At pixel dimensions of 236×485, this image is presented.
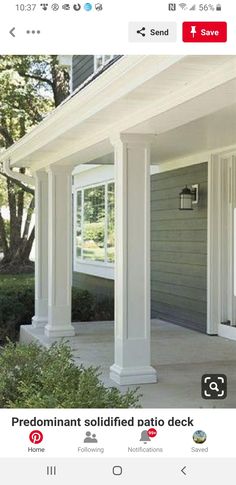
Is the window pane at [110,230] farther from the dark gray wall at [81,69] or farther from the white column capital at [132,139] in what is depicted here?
the white column capital at [132,139]

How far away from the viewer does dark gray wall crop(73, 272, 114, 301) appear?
29.9 ft

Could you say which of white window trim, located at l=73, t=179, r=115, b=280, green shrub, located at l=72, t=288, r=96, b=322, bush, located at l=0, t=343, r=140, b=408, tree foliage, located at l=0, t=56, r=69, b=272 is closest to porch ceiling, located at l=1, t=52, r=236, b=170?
bush, located at l=0, t=343, r=140, b=408

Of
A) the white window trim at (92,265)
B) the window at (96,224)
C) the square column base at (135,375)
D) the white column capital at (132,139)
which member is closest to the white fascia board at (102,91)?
the white column capital at (132,139)

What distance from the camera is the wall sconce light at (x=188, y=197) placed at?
669 cm

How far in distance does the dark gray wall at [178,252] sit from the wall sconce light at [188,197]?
0.28 feet

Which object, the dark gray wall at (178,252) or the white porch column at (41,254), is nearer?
the dark gray wall at (178,252)

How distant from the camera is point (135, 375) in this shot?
4305mm

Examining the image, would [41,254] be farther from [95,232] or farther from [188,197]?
[95,232]

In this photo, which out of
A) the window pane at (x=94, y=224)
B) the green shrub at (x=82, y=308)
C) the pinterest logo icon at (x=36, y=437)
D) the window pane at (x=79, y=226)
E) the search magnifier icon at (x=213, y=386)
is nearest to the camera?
the pinterest logo icon at (x=36, y=437)

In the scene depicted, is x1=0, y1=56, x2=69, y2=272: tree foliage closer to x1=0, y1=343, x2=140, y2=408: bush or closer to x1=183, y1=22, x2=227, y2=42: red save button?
x1=0, y1=343, x2=140, y2=408: bush

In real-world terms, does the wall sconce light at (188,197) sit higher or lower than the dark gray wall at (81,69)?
lower

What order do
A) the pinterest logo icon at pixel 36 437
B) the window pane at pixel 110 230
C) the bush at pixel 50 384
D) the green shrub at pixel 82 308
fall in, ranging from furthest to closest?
1. the window pane at pixel 110 230
2. the green shrub at pixel 82 308
3. the bush at pixel 50 384
4. the pinterest logo icon at pixel 36 437

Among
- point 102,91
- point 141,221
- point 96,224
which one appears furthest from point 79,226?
point 102,91

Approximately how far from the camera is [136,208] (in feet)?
14.2
